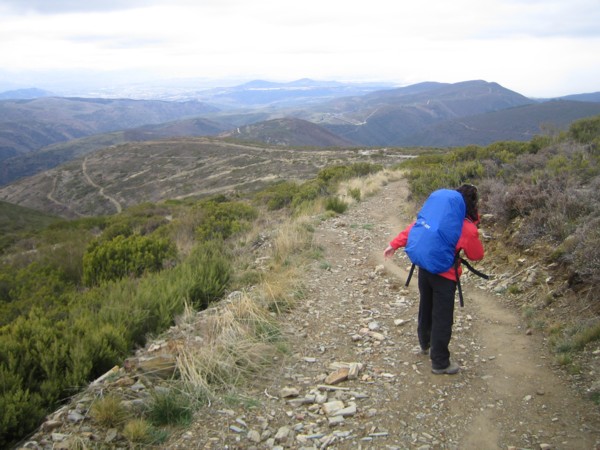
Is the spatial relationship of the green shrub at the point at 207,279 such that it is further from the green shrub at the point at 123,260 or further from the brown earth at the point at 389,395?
the green shrub at the point at 123,260

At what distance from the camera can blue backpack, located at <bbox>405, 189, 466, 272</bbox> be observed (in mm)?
3645

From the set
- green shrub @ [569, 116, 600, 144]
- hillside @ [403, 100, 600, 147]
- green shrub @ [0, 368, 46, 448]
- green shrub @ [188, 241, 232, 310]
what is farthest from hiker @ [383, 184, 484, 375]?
hillside @ [403, 100, 600, 147]

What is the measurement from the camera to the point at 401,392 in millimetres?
3623

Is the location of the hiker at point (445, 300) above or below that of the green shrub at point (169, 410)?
above

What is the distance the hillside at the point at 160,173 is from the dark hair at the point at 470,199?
43.5 metres

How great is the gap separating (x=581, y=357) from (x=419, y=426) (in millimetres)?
1856

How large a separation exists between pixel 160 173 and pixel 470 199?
7298 centimetres

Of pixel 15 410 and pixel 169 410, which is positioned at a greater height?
pixel 15 410

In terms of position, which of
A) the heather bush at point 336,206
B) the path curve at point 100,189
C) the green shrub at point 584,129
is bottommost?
the path curve at point 100,189

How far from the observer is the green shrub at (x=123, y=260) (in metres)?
7.52

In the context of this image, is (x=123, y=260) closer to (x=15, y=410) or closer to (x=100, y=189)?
(x=15, y=410)

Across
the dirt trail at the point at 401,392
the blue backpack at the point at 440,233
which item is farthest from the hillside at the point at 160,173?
the blue backpack at the point at 440,233

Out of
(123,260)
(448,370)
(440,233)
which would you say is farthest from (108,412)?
(123,260)

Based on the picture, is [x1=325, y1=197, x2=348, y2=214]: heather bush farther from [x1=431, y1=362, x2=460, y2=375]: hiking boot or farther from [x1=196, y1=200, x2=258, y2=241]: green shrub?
[x1=431, y1=362, x2=460, y2=375]: hiking boot
